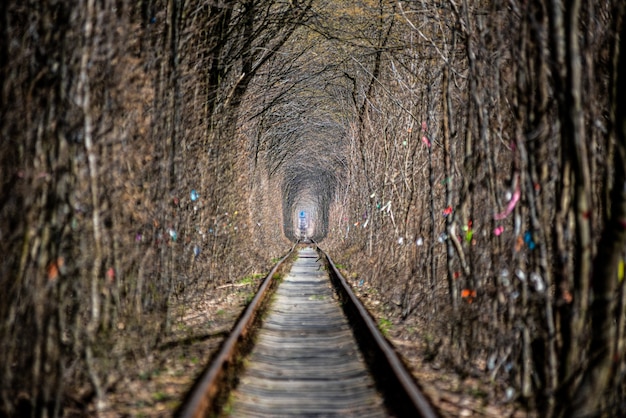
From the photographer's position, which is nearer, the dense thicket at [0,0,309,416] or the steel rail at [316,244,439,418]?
the dense thicket at [0,0,309,416]

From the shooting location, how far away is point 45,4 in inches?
176

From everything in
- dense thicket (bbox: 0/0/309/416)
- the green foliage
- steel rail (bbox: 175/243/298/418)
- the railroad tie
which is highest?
dense thicket (bbox: 0/0/309/416)

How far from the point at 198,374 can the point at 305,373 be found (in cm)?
106

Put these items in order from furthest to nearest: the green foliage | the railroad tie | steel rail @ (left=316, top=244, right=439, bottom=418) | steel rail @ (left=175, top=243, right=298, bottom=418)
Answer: the green foliage
the railroad tie
steel rail @ (left=316, top=244, right=439, bottom=418)
steel rail @ (left=175, top=243, right=298, bottom=418)

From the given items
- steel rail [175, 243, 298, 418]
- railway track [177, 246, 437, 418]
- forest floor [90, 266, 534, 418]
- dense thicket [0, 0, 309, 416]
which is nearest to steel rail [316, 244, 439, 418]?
railway track [177, 246, 437, 418]

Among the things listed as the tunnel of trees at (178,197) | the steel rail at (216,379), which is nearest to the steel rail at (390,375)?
the tunnel of trees at (178,197)

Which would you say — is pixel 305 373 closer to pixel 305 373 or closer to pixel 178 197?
pixel 305 373

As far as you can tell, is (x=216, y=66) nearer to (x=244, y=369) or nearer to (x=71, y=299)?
Result: (x=244, y=369)

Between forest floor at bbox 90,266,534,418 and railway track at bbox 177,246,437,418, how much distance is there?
0.25 metres

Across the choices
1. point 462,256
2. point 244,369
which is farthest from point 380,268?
point 244,369

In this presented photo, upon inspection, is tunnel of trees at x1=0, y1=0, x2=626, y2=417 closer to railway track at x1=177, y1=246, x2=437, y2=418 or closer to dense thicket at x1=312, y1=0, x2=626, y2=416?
dense thicket at x1=312, y1=0, x2=626, y2=416

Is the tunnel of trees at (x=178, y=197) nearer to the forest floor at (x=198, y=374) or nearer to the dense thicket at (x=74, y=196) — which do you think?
the dense thicket at (x=74, y=196)

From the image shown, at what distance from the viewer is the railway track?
16.6 feet

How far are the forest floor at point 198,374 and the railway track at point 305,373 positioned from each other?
9.9 inches
